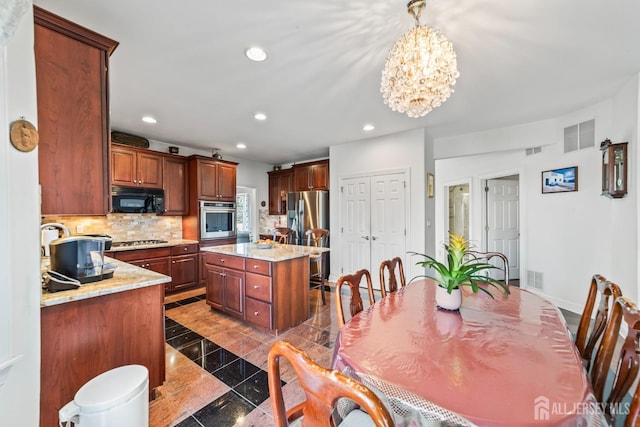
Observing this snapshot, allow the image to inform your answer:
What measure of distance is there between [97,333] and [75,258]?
49cm

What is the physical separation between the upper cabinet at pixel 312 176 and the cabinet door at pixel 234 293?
2651 mm

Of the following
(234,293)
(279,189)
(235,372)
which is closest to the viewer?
(235,372)

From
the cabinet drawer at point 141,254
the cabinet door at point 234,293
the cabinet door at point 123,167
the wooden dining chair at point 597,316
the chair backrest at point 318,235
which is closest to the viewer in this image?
the wooden dining chair at point 597,316

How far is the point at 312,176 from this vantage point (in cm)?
533

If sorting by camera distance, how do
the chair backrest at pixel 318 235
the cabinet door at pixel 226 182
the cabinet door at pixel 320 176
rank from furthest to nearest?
1. the cabinet door at pixel 320 176
2. the cabinet door at pixel 226 182
3. the chair backrest at pixel 318 235

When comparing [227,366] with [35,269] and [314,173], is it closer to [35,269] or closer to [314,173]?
[35,269]

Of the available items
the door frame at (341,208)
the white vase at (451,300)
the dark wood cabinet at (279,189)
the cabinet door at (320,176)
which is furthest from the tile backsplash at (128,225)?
the white vase at (451,300)

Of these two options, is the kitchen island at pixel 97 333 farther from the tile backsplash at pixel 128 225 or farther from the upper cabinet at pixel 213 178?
the upper cabinet at pixel 213 178

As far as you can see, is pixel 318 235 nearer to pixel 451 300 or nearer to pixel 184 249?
pixel 184 249

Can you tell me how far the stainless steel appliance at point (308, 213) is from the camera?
494 cm

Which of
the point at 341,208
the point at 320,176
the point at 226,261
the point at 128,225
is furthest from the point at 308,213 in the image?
the point at 128,225

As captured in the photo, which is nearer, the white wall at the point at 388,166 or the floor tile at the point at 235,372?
the floor tile at the point at 235,372

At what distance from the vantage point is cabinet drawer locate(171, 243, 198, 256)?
13.3 ft

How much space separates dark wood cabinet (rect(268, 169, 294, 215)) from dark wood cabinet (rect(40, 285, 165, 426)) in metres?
4.26
